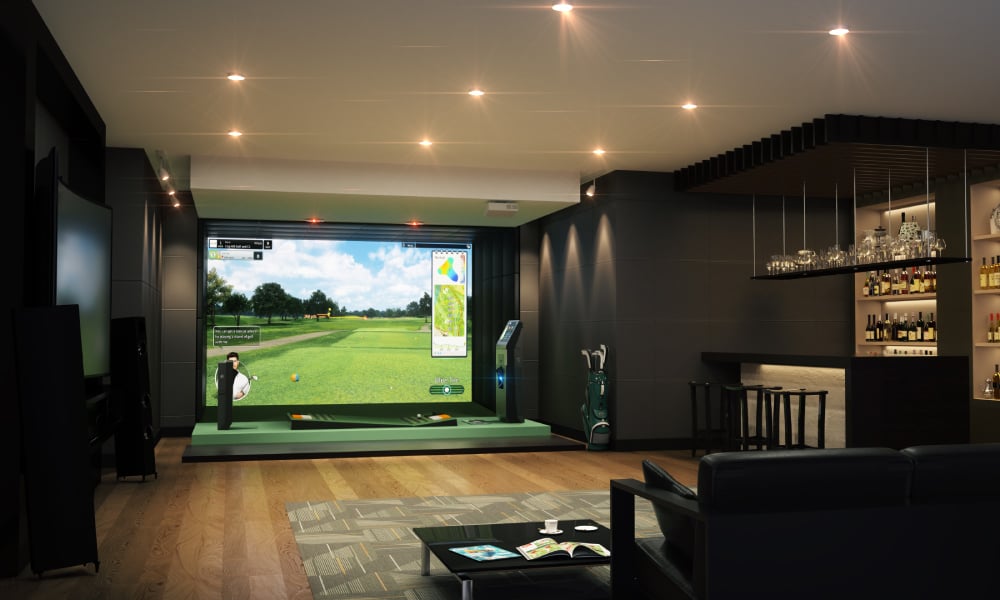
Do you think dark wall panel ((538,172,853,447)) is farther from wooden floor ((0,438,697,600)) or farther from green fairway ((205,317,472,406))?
green fairway ((205,317,472,406))

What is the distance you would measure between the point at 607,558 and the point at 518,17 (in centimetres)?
298

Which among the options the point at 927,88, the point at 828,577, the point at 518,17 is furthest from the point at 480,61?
the point at 828,577

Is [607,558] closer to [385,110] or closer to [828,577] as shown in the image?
[828,577]

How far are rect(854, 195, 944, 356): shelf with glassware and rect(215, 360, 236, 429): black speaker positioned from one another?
6574mm

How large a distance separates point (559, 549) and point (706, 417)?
17.5 ft

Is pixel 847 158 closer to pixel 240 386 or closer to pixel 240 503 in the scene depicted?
pixel 240 503

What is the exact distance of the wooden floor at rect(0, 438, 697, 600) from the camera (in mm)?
4316

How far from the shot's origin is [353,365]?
13172mm

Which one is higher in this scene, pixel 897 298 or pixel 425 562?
pixel 897 298

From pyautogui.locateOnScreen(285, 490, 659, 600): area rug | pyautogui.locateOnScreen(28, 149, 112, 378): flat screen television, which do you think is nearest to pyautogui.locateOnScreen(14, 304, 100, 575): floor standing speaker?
pyautogui.locateOnScreen(28, 149, 112, 378): flat screen television

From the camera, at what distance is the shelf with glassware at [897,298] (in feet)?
29.6
